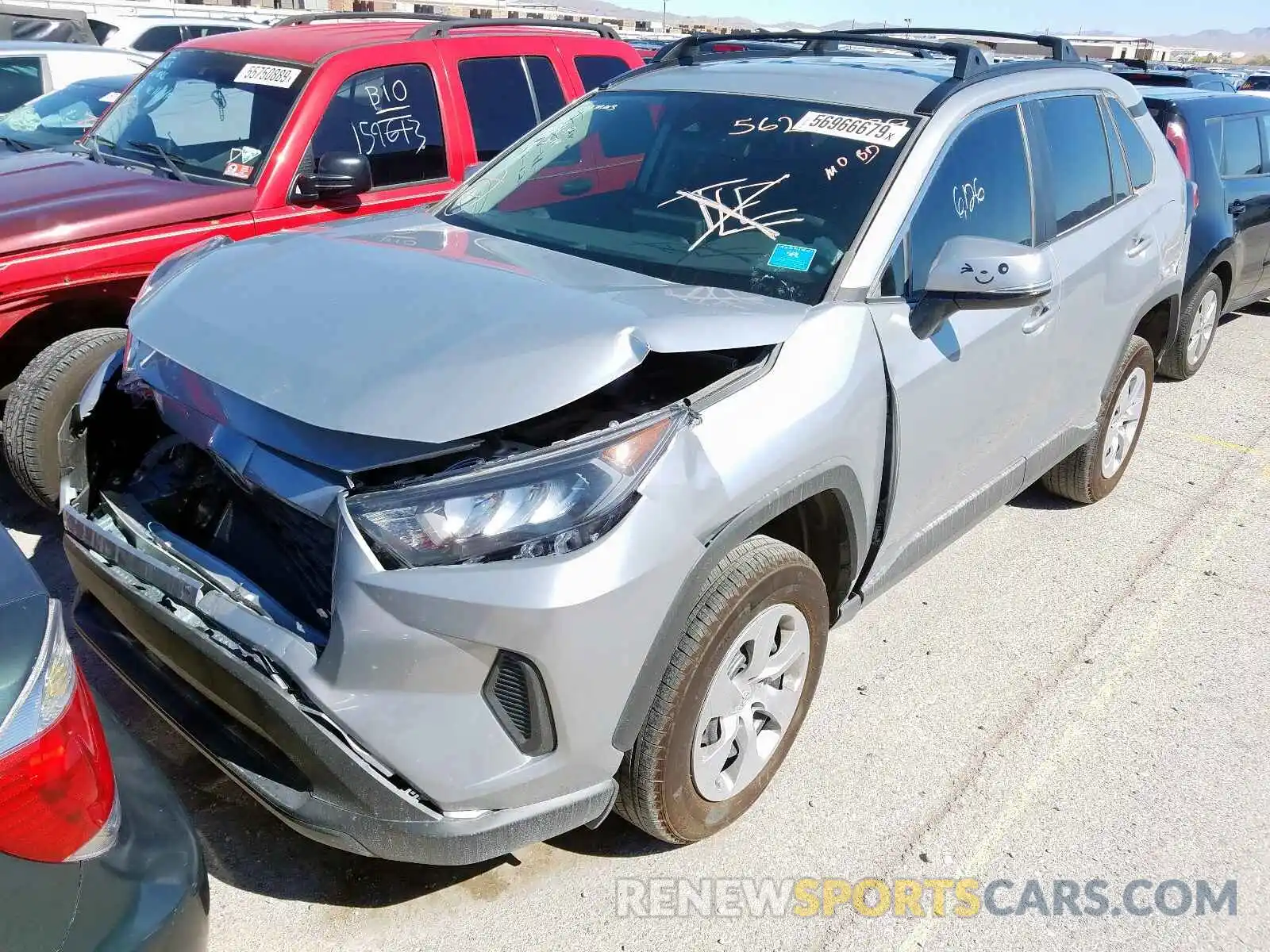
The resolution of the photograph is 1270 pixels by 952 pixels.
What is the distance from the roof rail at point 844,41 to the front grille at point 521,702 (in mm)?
2400

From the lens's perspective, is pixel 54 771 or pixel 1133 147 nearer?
pixel 54 771

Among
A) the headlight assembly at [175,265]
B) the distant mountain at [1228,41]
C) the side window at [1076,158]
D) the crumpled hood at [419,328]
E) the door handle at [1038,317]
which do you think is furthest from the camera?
the distant mountain at [1228,41]

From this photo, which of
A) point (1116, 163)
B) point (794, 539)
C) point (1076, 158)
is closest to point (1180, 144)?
point (1116, 163)

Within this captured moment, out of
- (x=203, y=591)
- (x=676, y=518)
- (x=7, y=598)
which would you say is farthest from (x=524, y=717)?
(x=7, y=598)

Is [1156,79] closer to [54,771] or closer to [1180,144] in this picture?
[1180,144]

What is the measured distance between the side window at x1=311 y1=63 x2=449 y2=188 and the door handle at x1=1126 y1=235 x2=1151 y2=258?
315 cm

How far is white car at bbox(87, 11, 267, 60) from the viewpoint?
12695 millimetres

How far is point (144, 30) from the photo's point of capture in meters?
13.1

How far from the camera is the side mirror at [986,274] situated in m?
2.73

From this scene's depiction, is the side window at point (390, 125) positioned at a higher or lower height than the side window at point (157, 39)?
higher

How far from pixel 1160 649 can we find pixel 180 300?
3393mm

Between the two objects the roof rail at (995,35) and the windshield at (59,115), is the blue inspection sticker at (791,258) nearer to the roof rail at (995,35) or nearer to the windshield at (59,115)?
the roof rail at (995,35)

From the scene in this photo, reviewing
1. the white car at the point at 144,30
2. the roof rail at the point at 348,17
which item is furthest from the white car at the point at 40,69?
the white car at the point at 144,30

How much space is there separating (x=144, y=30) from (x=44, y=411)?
1153cm
